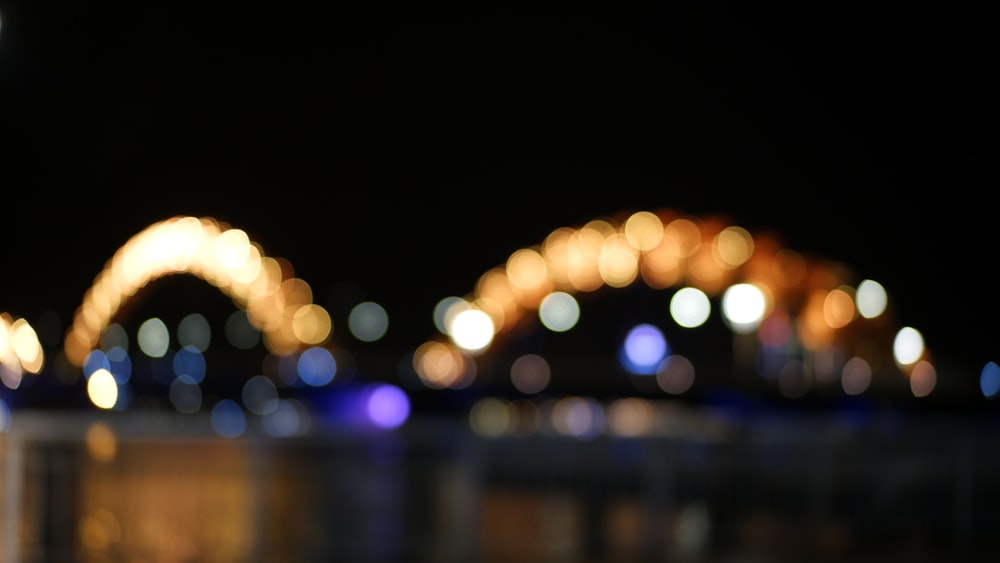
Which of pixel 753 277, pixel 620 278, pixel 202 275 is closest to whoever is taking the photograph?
pixel 753 277

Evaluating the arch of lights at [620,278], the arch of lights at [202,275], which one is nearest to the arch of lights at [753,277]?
the arch of lights at [620,278]

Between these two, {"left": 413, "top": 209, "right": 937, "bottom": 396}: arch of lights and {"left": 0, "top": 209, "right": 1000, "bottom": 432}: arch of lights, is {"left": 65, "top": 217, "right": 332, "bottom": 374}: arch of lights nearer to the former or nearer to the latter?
{"left": 0, "top": 209, "right": 1000, "bottom": 432}: arch of lights

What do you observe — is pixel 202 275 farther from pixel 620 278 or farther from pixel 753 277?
pixel 753 277

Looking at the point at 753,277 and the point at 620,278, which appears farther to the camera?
the point at 620,278

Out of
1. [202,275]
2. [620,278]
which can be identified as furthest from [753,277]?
[202,275]

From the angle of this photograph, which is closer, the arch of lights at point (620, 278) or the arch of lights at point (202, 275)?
the arch of lights at point (620, 278)

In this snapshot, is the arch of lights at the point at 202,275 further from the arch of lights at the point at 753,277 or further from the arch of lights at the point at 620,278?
the arch of lights at the point at 753,277

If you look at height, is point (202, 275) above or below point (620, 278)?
above

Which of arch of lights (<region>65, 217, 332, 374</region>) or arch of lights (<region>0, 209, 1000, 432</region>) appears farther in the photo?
arch of lights (<region>65, 217, 332, 374</region>)

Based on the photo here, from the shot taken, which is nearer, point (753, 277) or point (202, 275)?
point (753, 277)

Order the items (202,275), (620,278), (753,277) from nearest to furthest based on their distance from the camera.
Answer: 1. (753,277)
2. (620,278)
3. (202,275)

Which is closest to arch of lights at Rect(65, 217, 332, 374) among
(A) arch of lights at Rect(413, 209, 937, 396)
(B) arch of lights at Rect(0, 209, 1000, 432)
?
(B) arch of lights at Rect(0, 209, 1000, 432)

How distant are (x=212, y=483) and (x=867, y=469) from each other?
7922 mm

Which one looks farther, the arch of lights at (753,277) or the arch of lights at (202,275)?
the arch of lights at (202,275)
